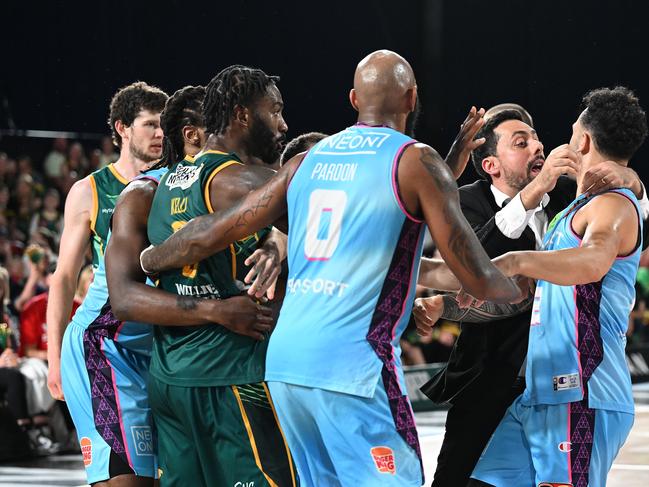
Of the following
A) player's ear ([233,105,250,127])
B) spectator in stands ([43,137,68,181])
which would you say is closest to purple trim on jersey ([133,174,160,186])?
player's ear ([233,105,250,127])

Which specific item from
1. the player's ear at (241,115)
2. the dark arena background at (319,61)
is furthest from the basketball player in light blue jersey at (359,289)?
the dark arena background at (319,61)

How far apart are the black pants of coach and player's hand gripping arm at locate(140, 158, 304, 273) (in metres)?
1.59

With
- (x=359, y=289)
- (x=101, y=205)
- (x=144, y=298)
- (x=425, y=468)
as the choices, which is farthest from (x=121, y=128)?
(x=425, y=468)

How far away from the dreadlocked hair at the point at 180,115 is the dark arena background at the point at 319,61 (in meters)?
6.80

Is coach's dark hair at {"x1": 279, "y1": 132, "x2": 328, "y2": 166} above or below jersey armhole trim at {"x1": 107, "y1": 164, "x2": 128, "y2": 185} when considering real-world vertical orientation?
above

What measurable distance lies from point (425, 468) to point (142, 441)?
3.80 m

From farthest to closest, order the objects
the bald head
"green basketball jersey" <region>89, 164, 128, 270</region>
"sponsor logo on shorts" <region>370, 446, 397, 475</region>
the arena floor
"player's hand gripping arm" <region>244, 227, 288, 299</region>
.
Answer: the arena floor, "green basketball jersey" <region>89, 164, 128, 270</region>, "player's hand gripping arm" <region>244, 227, 288, 299</region>, the bald head, "sponsor logo on shorts" <region>370, 446, 397, 475</region>

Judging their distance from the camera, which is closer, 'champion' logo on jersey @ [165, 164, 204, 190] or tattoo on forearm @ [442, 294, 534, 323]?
'champion' logo on jersey @ [165, 164, 204, 190]

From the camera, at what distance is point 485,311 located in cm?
431

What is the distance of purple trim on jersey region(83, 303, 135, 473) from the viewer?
4051mm

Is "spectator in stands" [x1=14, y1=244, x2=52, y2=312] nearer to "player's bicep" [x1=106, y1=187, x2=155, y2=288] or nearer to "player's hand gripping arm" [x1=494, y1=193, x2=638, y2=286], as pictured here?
"player's bicep" [x1=106, y1=187, x2=155, y2=288]

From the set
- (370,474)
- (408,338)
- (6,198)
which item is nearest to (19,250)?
(6,198)

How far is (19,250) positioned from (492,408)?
7.97 meters

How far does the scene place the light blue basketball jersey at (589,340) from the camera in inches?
147
